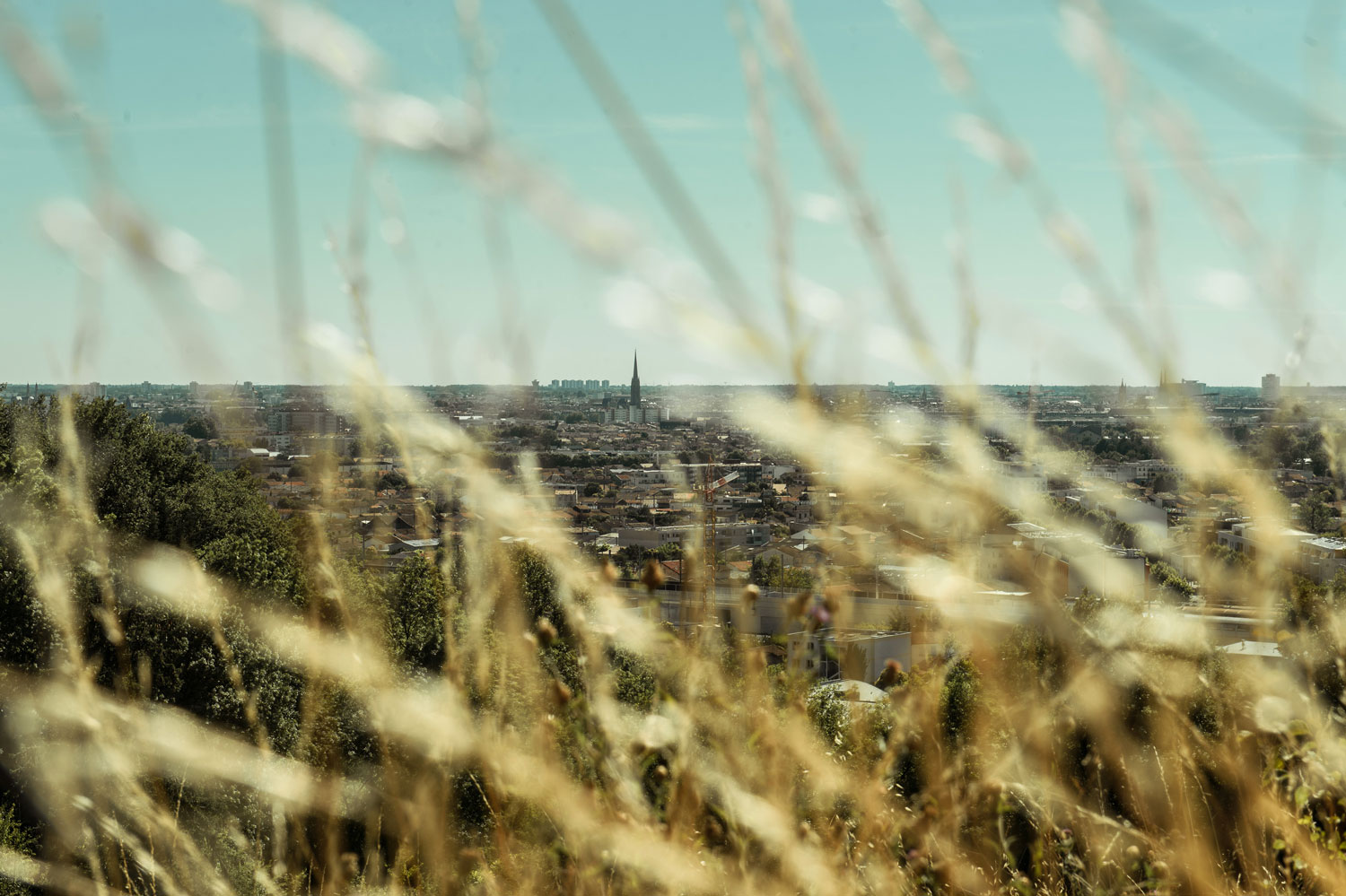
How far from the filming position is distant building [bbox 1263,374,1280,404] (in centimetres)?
79

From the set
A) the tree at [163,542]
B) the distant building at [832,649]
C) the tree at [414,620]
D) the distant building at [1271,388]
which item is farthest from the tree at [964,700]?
the tree at [414,620]

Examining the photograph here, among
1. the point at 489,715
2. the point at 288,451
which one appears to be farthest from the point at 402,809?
the point at 288,451

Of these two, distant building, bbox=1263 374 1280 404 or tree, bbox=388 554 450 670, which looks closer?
distant building, bbox=1263 374 1280 404

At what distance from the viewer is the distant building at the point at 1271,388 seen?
2.59 ft

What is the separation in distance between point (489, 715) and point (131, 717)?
0.28m

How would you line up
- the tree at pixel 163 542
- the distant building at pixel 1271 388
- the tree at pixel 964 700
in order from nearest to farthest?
the distant building at pixel 1271 388
the tree at pixel 964 700
the tree at pixel 163 542

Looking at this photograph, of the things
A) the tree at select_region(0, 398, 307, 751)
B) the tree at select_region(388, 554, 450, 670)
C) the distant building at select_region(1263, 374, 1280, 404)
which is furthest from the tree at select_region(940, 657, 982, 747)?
the tree at select_region(388, 554, 450, 670)

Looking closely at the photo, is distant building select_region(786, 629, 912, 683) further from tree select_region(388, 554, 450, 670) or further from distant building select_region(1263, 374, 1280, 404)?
tree select_region(388, 554, 450, 670)

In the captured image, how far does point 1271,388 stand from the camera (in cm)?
83

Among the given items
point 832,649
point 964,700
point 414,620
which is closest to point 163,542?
point 414,620

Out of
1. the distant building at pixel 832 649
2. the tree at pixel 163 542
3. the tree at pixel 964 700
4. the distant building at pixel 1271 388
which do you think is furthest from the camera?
the tree at pixel 163 542

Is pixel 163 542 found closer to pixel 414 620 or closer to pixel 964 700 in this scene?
pixel 414 620

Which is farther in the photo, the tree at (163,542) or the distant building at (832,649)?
the tree at (163,542)

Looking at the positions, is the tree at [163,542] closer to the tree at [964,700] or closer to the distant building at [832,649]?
the tree at [964,700]
